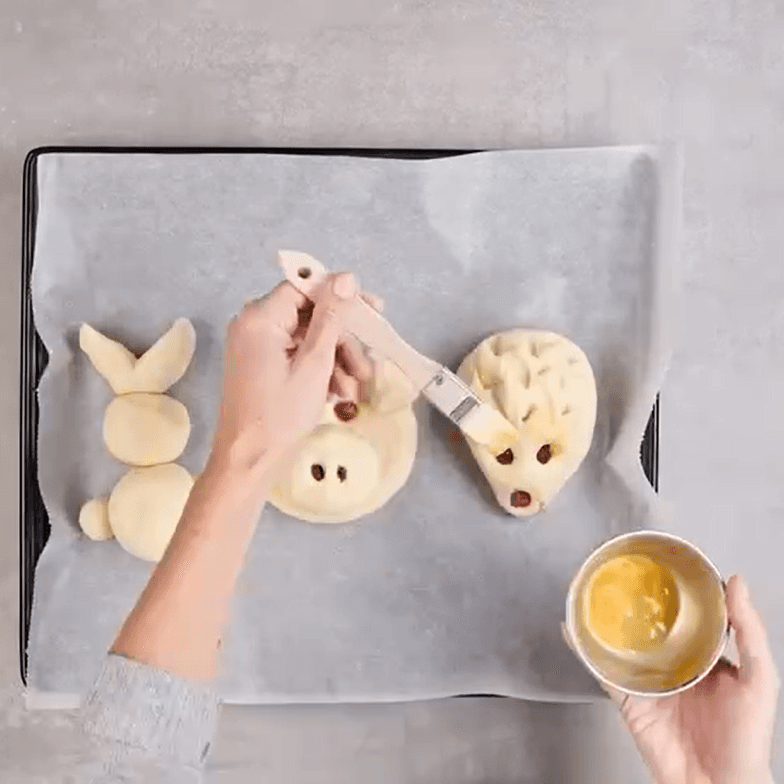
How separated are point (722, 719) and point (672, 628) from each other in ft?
0.23

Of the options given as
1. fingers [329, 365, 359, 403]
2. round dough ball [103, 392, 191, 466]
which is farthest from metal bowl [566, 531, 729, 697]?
round dough ball [103, 392, 191, 466]

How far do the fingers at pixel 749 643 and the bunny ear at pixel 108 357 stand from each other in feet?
1.55

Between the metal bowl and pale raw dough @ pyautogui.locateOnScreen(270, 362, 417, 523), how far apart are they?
6.9 inches

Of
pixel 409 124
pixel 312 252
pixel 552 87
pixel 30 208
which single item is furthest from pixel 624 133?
pixel 30 208

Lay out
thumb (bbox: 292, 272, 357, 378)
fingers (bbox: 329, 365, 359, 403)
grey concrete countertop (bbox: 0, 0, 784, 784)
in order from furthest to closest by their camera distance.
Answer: grey concrete countertop (bbox: 0, 0, 784, 784) → fingers (bbox: 329, 365, 359, 403) → thumb (bbox: 292, 272, 357, 378)

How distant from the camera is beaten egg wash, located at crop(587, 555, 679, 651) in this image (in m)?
0.84

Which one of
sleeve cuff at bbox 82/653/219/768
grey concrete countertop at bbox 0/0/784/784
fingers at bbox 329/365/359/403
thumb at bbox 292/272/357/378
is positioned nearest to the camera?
sleeve cuff at bbox 82/653/219/768

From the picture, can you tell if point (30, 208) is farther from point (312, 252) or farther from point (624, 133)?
point (624, 133)

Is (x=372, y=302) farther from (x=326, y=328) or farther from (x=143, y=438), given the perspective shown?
(x=143, y=438)

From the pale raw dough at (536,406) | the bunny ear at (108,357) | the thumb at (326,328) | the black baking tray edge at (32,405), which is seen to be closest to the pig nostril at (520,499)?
the pale raw dough at (536,406)

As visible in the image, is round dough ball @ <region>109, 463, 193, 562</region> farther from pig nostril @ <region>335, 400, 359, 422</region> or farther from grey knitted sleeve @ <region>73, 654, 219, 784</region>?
grey knitted sleeve @ <region>73, 654, 219, 784</region>

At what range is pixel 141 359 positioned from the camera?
913 millimetres

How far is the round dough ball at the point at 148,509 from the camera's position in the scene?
90 cm

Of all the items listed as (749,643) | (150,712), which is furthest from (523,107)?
(150,712)
